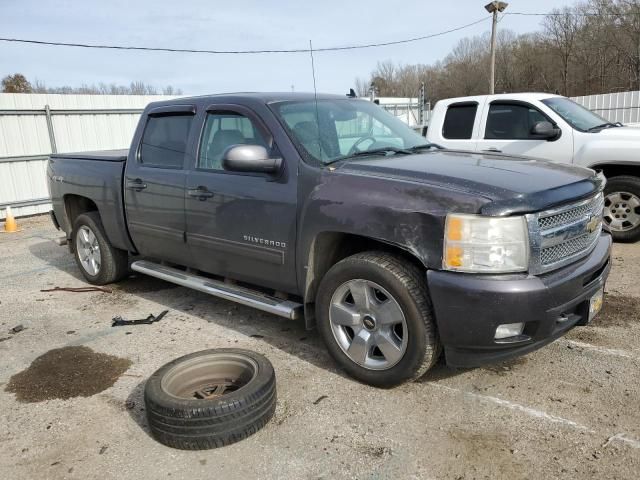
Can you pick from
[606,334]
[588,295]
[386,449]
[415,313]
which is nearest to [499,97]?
[606,334]

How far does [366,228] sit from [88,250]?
4.04 meters

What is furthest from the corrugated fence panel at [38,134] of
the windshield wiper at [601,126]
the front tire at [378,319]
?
the windshield wiper at [601,126]

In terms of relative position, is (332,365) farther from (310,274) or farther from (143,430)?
(143,430)

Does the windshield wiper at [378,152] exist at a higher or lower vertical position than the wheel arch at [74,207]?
higher

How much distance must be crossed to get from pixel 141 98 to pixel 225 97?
11.4 m

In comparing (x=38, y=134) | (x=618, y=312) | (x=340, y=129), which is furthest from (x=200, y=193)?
(x=38, y=134)

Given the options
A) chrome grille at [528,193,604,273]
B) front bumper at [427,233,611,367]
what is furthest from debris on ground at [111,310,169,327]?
chrome grille at [528,193,604,273]

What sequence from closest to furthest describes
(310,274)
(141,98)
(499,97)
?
1. (310,274)
2. (499,97)
3. (141,98)

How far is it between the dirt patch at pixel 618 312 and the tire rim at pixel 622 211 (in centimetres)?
226

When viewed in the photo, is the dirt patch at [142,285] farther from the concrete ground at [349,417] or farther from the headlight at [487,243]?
the headlight at [487,243]

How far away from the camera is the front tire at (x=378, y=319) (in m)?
3.11

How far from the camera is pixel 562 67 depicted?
4472 cm

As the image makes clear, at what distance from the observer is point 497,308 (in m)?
2.85

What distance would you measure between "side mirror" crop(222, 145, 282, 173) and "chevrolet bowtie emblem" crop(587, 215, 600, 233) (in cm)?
204
